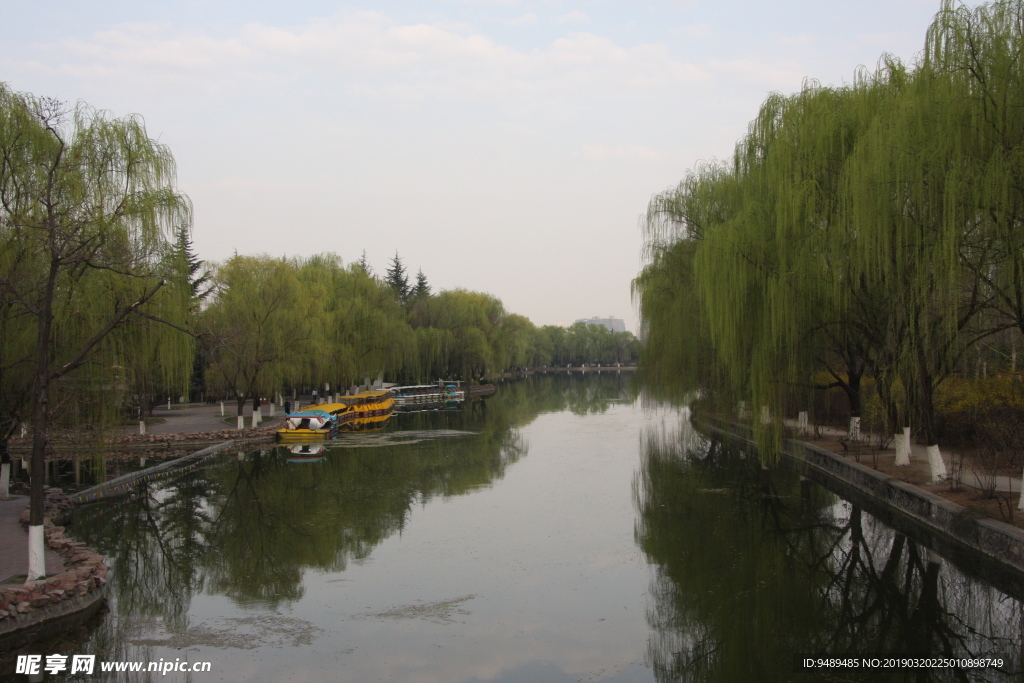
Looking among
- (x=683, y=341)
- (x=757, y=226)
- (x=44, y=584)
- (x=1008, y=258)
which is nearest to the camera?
(x=44, y=584)

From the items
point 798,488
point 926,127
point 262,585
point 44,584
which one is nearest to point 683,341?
point 798,488

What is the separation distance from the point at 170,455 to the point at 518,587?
15.1 metres

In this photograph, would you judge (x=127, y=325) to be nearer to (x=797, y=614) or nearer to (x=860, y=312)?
(x=797, y=614)

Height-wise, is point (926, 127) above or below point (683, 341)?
above

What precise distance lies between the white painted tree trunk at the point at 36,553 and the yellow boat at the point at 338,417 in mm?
16888

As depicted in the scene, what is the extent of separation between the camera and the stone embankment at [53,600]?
24.9ft

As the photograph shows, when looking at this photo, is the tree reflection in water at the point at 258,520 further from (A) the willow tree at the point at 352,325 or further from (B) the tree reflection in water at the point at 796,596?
(A) the willow tree at the point at 352,325

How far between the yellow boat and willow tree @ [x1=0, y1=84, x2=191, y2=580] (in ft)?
45.1

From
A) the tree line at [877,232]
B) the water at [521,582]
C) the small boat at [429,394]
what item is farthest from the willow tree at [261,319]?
the small boat at [429,394]

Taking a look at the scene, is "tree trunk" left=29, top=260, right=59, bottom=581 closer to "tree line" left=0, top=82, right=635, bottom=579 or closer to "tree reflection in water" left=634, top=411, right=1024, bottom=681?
"tree line" left=0, top=82, right=635, bottom=579

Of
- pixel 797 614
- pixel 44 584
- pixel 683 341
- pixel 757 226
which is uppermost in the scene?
pixel 757 226

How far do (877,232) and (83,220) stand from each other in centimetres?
1035

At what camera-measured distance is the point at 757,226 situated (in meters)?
14.4

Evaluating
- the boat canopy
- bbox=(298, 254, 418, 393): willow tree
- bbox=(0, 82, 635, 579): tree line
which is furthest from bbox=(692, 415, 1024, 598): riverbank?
bbox=(298, 254, 418, 393): willow tree
